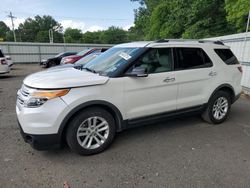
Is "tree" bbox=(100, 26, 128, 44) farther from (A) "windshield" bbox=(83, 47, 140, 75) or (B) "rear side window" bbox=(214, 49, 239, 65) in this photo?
(A) "windshield" bbox=(83, 47, 140, 75)

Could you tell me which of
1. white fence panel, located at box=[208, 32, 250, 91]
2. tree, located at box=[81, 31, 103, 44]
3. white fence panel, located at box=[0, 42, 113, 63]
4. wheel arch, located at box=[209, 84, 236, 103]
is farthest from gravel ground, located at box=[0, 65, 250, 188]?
tree, located at box=[81, 31, 103, 44]

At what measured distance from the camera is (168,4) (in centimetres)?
2573

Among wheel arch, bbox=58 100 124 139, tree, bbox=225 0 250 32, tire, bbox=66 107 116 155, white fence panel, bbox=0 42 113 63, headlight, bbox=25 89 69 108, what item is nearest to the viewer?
headlight, bbox=25 89 69 108

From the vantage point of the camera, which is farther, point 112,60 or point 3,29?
point 3,29

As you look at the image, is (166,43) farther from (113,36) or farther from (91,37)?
(91,37)

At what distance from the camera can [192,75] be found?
428 cm

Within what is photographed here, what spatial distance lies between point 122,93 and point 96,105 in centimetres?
47

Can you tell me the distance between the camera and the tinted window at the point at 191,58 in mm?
4183

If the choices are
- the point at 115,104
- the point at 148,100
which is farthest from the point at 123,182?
the point at 148,100

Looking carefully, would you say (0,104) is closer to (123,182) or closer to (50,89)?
(50,89)

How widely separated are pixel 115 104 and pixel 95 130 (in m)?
0.53

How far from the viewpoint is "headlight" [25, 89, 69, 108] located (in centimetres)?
306

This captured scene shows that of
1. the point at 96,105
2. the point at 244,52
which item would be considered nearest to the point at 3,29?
the point at 244,52

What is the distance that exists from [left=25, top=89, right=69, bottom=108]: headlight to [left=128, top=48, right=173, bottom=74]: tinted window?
137cm
